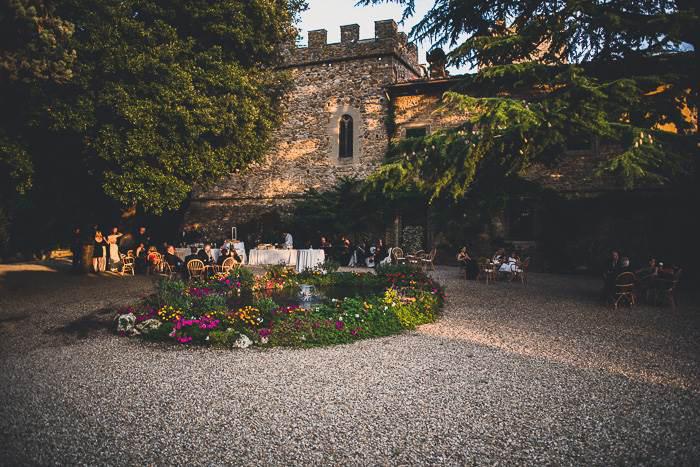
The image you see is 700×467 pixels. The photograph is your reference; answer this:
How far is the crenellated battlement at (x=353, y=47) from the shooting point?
18938 mm

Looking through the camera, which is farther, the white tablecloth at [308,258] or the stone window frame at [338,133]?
the stone window frame at [338,133]

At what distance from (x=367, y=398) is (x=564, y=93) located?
6.47 m

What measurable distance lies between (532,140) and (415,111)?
11.3m

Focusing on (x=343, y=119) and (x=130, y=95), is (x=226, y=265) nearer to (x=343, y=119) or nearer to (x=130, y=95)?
(x=130, y=95)

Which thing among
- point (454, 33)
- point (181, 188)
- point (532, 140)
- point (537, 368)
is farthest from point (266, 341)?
point (454, 33)

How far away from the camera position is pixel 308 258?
15398 millimetres

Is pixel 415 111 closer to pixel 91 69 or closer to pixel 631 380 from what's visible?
pixel 91 69

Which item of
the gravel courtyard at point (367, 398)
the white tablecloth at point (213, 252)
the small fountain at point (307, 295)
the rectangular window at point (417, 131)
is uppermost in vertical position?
the rectangular window at point (417, 131)

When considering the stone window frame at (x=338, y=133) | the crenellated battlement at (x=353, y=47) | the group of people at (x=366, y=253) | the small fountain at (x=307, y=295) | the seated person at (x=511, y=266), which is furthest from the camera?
the stone window frame at (x=338, y=133)

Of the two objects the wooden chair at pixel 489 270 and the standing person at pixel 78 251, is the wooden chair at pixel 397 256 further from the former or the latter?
the standing person at pixel 78 251

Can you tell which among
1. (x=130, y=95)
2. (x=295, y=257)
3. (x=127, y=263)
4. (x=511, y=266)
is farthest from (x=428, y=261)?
(x=130, y=95)

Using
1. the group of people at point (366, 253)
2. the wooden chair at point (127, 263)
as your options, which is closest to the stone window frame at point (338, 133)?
the group of people at point (366, 253)

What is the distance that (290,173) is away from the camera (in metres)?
20.5

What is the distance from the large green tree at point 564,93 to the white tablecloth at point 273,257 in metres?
7.36
